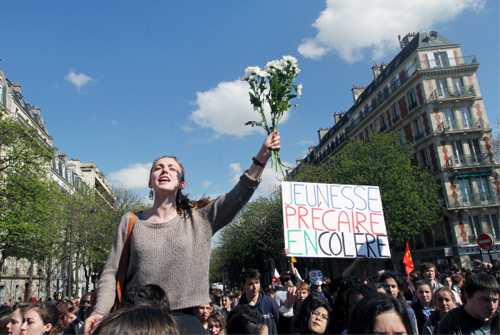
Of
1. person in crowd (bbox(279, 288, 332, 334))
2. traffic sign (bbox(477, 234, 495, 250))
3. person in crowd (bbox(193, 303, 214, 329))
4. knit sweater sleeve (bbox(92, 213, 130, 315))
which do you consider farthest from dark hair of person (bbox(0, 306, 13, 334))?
traffic sign (bbox(477, 234, 495, 250))

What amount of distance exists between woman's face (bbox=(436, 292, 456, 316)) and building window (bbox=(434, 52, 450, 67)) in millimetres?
35336

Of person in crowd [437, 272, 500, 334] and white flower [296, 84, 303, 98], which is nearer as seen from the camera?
person in crowd [437, 272, 500, 334]

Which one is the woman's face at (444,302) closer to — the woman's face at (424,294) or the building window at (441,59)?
the woman's face at (424,294)

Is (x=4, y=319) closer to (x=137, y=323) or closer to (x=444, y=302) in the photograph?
(x=137, y=323)

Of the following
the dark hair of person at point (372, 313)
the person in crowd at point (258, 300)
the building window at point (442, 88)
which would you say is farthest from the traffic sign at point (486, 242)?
the building window at point (442, 88)

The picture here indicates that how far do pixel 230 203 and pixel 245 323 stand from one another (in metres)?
1.75

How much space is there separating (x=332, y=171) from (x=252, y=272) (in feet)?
93.4

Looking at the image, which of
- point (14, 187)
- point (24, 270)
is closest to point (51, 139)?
point (24, 270)

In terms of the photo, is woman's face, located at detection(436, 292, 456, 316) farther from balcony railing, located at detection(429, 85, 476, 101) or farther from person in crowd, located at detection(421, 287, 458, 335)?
balcony railing, located at detection(429, 85, 476, 101)

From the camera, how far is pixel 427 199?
1175 inches

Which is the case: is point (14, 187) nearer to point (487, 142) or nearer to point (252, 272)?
point (252, 272)

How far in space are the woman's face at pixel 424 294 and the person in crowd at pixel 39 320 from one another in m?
4.85

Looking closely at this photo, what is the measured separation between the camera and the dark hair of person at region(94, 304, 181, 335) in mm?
1172

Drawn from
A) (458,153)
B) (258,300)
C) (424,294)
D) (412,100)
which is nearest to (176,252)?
(258,300)
